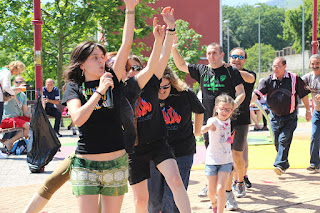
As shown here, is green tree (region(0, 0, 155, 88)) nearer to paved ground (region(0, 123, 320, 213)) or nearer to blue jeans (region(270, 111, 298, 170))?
paved ground (region(0, 123, 320, 213))

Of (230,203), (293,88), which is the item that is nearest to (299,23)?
(293,88)

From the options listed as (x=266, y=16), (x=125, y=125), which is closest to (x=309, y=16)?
(x=266, y=16)

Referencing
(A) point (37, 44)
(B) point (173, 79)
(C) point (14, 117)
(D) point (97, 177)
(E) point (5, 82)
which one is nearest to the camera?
(D) point (97, 177)

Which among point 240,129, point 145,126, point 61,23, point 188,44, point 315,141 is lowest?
point 315,141

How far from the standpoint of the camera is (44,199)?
4234 mm

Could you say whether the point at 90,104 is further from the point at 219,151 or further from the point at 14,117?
the point at 14,117

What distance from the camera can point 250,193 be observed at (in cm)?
654

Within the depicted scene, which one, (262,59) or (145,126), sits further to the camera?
(262,59)

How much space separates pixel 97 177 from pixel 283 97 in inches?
201

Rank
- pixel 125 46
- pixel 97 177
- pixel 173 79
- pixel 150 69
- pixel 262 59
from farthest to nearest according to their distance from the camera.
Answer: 1. pixel 262 59
2. pixel 173 79
3. pixel 150 69
4. pixel 125 46
5. pixel 97 177

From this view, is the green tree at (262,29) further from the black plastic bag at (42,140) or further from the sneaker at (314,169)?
the black plastic bag at (42,140)

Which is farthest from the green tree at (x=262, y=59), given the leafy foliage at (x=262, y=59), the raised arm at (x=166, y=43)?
the raised arm at (x=166, y=43)

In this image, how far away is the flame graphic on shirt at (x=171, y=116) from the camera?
480 centimetres

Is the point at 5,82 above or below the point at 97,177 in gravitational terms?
above
